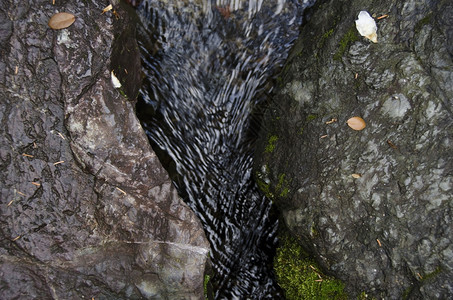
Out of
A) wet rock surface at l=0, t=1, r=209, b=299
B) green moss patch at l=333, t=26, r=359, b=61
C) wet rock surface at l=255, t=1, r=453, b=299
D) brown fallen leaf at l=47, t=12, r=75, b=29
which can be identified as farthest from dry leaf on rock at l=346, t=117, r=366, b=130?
brown fallen leaf at l=47, t=12, r=75, b=29

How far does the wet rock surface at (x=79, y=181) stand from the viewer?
9.25 feet

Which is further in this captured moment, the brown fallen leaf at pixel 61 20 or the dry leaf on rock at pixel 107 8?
the dry leaf on rock at pixel 107 8

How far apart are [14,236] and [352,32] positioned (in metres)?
3.28

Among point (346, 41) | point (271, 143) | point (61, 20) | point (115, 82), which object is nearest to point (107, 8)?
point (61, 20)

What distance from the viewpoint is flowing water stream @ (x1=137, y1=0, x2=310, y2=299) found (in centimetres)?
400

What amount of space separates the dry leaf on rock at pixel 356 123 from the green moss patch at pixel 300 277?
1.26 m

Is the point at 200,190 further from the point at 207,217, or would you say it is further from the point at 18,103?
the point at 18,103

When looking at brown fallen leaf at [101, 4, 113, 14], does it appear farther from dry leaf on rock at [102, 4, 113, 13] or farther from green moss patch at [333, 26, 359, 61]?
green moss patch at [333, 26, 359, 61]

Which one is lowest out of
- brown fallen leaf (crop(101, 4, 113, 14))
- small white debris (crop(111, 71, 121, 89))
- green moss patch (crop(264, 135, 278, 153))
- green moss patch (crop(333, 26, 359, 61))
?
small white debris (crop(111, 71, 121, 89))

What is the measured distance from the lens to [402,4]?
309cm

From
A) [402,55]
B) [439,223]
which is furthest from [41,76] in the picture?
[439,223]

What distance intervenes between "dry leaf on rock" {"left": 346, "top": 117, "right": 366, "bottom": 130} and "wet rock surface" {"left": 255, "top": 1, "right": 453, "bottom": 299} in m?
0.03

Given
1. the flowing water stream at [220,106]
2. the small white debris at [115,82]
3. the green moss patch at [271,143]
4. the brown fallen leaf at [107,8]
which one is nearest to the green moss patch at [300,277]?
the flowing water stream at [220,106]

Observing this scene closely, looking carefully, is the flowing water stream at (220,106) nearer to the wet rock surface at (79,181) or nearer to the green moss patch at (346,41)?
the wet rock surface at (79,181)
